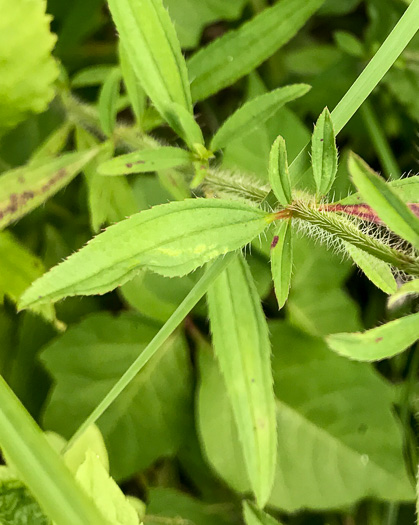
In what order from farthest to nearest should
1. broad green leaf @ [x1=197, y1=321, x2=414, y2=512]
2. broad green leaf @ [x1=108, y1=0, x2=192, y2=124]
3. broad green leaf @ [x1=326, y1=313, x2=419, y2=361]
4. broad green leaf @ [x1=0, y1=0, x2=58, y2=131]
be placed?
broad green leaf @ [x1=197, y1=321, x2=414, y2=512] < broad green leaf @ [x1=0, y1=0, x2=58, y2=131] < broad green leaf @ [x1=108, y1=0, x2=192, y2=124] < broad green leaf @ [x1=326, y1=313, x2=419, y2=361]

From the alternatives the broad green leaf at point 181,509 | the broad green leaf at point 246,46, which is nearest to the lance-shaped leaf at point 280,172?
the broad green leaf at point 246,46

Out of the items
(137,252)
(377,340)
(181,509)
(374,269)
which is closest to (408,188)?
(374,269)

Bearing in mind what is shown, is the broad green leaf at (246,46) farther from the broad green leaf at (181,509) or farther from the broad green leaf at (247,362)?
the broad green leaf at (181,509)

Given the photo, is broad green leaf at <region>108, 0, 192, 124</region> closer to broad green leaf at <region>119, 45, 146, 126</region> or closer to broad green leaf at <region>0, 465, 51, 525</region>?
broad green leaf at <region>119, 45, 146, 126</region>

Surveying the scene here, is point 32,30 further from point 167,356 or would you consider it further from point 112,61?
point 167,356

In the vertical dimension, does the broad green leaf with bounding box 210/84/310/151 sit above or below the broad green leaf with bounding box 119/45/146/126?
below

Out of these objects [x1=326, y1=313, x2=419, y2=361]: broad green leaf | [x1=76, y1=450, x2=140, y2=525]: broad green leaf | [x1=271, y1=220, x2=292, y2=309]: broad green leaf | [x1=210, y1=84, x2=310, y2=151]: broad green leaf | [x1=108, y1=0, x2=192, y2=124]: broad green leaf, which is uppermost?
[x1=108, y1=0, x2=192, y2=124]: broad green leaf

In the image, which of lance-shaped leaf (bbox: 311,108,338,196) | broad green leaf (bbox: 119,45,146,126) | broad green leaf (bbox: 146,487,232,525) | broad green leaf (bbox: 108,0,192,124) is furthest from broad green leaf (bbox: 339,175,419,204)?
broad green leaf (bbox: 146,487,232,525)
